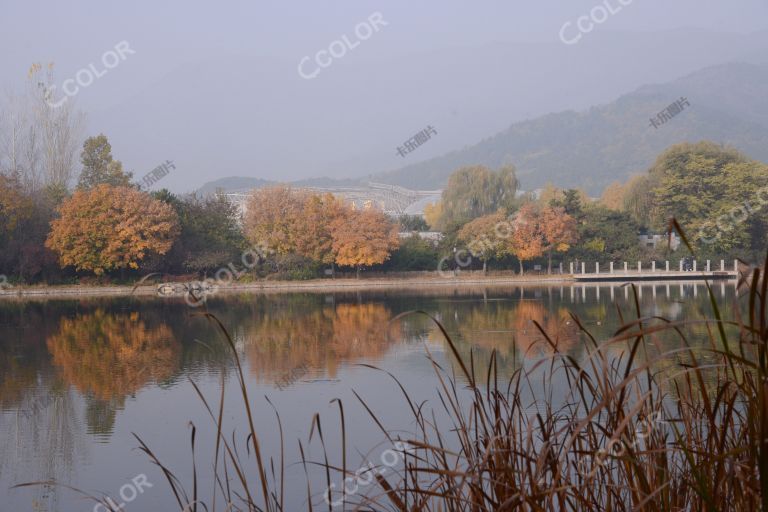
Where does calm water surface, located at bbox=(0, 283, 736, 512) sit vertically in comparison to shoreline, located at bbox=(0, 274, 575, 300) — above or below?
below

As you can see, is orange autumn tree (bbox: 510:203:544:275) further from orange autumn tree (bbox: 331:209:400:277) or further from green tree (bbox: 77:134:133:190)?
green tree (bbox: 77:134:133:190)

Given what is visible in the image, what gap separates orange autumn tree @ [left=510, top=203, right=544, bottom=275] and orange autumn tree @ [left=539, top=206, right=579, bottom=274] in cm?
29

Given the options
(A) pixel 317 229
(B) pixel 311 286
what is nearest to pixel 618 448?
(B) pixel 311 286

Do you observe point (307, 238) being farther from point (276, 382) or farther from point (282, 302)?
point (276, 382)

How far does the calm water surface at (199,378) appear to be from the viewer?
5.74m

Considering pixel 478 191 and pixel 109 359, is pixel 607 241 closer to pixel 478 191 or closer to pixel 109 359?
pixel 478 191

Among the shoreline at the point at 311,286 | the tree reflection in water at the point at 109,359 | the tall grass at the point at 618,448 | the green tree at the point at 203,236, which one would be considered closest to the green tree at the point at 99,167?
the green tree at the point at 203,236

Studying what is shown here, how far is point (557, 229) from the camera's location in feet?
116

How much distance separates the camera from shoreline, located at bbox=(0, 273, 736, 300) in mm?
29797

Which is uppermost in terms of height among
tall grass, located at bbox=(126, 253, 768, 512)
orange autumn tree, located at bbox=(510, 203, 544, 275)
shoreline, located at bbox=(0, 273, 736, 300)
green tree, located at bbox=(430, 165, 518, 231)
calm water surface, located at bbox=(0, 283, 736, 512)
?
green tree, located at bbox=(430, 165, 518, 231)

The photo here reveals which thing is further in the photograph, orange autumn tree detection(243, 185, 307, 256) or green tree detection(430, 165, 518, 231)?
green tree detection(430, 165, 518, 231)

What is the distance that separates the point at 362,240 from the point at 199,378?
955 inches

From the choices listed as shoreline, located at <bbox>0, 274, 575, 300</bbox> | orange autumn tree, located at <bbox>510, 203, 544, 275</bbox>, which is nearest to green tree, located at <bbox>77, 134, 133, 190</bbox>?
shoreline, located at <bbox>0, 274, 575, 300</bbox>

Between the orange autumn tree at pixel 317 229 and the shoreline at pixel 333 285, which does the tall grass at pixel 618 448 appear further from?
the orange autumn tree at pixel 317 229
